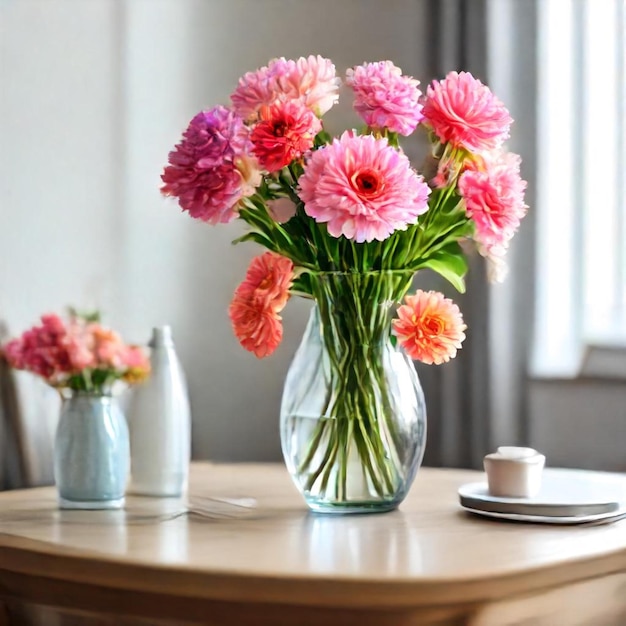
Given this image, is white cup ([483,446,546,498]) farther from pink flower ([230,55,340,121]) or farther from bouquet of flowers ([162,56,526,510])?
pink flower ([230,55,340,121])

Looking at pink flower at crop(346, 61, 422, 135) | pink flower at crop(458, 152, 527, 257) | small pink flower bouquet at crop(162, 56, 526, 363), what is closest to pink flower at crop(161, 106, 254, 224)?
small pink flower bouquet at crop(162, 56, 526, 363)

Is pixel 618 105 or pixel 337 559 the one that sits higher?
pixel 618 105

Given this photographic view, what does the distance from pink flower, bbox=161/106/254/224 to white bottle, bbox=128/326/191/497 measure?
351 millimetres

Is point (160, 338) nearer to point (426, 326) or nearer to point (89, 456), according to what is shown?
point (89, 456)

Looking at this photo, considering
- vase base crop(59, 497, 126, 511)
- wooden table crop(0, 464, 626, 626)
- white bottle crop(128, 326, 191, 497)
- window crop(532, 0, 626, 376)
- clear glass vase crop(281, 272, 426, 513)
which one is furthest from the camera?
window crop(532, 0, 626, 376)

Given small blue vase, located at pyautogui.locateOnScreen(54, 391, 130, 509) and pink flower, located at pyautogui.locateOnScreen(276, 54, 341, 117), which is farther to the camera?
small blue vase, located at pyautogui.locateOnScreen(54, 391, 130, 509)

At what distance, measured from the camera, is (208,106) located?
87.0 inches

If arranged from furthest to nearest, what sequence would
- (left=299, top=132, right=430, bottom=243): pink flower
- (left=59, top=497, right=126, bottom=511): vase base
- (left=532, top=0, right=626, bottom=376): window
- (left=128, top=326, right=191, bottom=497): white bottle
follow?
(left=532, top=0, right=626, bottom=376): window
(left=128, top=326, right=191, bottom=497): white bottle
(left=59, top=497, right=126, bottom=511): vase base
(left=299, top=132, right=430, bottom=243): pink flower

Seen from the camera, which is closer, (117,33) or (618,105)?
(117,33)

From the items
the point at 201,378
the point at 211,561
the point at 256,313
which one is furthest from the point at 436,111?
the point at 201,378

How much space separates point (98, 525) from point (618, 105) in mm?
1481

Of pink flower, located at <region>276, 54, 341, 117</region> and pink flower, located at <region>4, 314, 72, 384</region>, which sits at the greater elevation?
pink flower, located at <region>276, 54, 341, 117</region>

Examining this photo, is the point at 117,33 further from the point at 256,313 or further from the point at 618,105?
the point at 618,105

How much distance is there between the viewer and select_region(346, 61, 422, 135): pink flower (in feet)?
4.24
